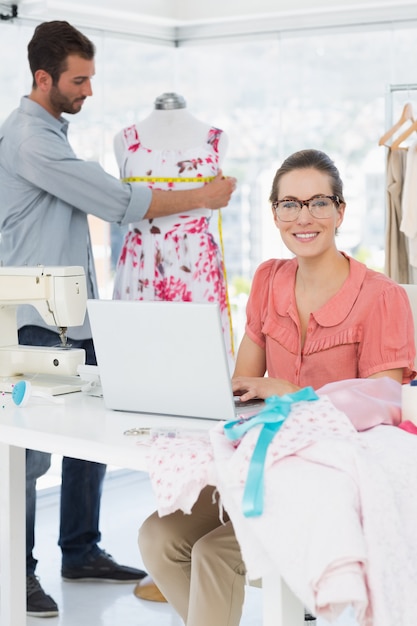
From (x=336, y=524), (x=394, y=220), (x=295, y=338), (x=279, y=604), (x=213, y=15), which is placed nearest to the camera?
(x=336, y=524)

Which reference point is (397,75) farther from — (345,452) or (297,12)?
(345,452)

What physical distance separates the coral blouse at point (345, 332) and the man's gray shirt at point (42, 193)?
0.85 m

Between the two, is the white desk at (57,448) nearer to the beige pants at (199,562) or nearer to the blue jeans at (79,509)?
the beige pants at (199,562)

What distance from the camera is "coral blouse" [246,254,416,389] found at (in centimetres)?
215

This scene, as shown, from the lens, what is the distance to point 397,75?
4203 millimetres

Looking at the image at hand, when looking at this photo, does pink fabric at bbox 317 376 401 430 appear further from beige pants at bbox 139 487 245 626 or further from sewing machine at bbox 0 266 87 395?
sewing machine at bbox 0 266 87 395

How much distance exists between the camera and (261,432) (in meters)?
1.60

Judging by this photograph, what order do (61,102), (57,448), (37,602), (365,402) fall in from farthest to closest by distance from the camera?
(61,102), (37,602), (57,448), (365,402)

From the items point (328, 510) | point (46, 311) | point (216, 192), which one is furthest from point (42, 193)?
point (328, 510)

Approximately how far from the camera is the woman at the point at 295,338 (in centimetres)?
198

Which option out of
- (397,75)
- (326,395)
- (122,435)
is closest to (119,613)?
(122,435)

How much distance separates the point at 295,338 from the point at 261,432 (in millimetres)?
721

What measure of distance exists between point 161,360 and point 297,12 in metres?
2.60

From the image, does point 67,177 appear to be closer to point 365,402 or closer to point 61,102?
point 61,102
